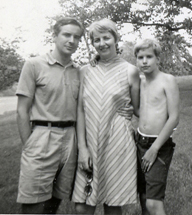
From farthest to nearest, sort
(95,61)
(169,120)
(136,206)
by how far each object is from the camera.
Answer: (136,206) → (95,61) → (169,120)

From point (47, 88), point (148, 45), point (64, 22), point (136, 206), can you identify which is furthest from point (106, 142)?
point (136, 206)

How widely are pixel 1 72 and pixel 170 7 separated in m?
6.78

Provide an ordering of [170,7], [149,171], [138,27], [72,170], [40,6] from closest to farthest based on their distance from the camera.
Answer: [149,171] < [72,170] < [40,6] < [170,7] < [138,27]

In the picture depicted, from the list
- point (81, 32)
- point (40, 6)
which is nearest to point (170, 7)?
point (40, 6)

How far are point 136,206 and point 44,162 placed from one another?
1770mm

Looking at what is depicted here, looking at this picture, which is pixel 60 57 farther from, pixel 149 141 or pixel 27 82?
pixel 149 141

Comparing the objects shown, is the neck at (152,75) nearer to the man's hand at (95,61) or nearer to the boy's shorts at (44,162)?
the man's hand at (95,61)

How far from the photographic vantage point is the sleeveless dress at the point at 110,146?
2100mm

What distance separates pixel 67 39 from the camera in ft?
7.07

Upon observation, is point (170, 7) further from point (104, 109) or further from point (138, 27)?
point (104, 109)

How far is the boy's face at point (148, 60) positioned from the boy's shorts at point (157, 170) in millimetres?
608

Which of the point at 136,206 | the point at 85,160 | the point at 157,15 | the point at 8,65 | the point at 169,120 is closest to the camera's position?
the point at 169,120

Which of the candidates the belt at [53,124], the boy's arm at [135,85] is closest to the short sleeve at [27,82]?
the belt at [53,124]

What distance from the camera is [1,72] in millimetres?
3965
